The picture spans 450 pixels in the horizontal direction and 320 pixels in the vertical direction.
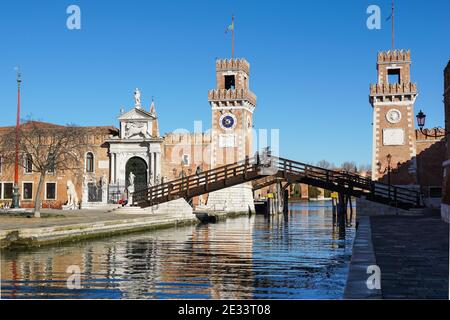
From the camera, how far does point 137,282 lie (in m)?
11.4

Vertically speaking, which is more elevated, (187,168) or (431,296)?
(187,168)

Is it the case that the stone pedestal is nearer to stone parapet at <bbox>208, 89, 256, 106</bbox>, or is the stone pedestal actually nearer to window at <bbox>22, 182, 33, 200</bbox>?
stone parapet at <bbox>208, 89, 256, 106</bbox>

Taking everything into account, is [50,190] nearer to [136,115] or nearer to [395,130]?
[136,115]

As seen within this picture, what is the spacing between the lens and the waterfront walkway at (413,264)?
792 centimetres

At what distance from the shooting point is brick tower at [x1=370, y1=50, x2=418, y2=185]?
Answer: 1619 inches

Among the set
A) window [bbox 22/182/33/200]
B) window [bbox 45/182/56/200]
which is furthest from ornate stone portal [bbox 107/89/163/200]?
window [bbox 22/182/33/200]

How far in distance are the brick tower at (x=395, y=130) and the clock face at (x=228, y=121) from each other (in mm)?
11524

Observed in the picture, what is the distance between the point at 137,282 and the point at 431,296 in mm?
5959

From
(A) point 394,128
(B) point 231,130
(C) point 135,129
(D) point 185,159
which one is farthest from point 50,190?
(A) point 394,128

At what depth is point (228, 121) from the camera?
47750 mm

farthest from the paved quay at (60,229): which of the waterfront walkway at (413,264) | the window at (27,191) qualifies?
the window at (27,191)

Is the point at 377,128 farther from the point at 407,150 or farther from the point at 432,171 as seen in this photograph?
the point at 432,171

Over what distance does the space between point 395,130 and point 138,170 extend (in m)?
19.3
